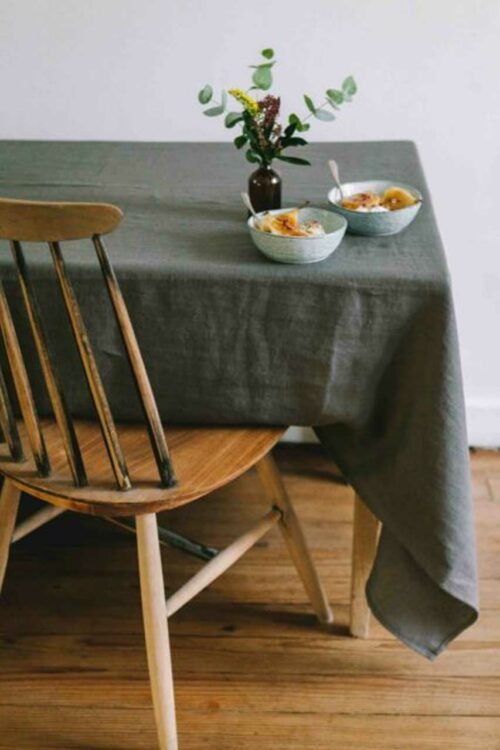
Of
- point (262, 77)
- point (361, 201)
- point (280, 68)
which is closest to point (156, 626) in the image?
point (361, 201)

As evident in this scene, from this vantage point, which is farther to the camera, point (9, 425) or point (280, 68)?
point (280, 68)

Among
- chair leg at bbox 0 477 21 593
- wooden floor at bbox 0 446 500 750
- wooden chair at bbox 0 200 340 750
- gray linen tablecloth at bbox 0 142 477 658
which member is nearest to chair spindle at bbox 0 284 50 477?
wooden chair at bbox 0 200 340 750

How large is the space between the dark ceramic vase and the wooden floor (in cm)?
74

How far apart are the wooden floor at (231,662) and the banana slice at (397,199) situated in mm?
750

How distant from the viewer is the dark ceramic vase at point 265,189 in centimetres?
133

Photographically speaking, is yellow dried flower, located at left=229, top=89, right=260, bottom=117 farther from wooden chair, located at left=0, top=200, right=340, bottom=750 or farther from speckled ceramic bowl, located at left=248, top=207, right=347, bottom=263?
wooden chair, located at left=0, top=200, right=340, bottom=750

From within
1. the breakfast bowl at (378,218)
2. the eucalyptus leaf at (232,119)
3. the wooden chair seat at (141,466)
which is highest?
the eucalyptus leaf at (232,119)

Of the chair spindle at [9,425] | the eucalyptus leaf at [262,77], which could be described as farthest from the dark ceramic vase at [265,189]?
the chair spindle at [9,425]

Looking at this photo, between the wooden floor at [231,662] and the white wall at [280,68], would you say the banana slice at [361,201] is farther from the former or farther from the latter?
the wooden floor at [231,662]

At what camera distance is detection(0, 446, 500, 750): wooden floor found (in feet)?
4.58

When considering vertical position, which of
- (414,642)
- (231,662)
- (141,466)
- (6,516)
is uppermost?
(141,466)

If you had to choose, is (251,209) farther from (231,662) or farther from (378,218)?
(231,662)

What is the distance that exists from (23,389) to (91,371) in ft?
0.37

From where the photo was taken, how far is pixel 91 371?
3.53ft
